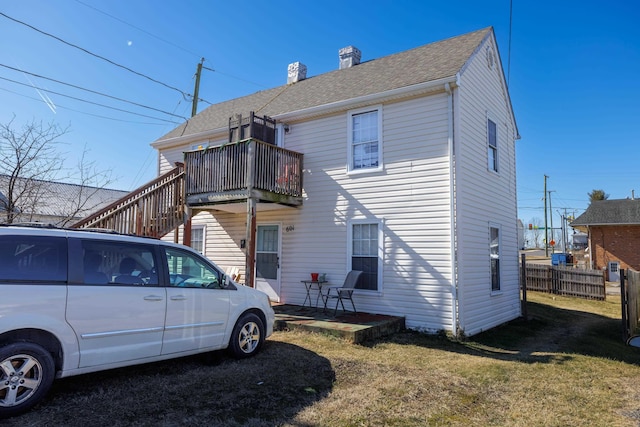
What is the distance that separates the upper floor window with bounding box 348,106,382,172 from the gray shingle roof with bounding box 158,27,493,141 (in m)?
0.51

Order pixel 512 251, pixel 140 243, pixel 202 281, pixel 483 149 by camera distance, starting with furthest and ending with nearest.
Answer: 1. pixel 512 251
2. pixel 483 149
3. pixel 202 281
4. pixel 140 243

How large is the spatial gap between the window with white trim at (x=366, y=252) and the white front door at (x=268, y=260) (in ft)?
8.00

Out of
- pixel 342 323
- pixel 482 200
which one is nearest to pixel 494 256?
pixel 482 200

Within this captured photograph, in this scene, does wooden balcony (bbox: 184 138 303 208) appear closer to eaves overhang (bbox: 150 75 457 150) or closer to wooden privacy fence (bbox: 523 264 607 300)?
eaves overhang (bbox: 150 75 457 150)

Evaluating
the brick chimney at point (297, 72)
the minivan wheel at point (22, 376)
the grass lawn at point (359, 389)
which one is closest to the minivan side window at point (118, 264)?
the minivan wheel at point (22, 376)

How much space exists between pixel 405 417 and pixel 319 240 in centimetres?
646

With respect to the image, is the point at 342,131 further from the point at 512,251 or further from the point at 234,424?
the point at 234,424

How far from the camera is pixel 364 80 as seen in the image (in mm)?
11195

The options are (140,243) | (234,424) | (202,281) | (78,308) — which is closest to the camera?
(234,424)

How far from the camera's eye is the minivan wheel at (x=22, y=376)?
3576 millimetres

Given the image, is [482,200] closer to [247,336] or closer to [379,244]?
[379,244]

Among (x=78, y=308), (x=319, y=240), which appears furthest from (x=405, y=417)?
(x=319, y=240)

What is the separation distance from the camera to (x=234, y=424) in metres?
3.75

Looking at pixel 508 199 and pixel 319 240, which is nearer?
pixel 319 240
